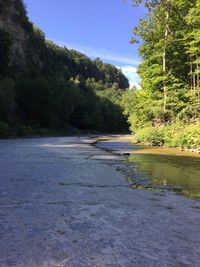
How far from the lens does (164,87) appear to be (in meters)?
27.6

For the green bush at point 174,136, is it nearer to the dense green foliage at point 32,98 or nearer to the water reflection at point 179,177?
the water reflection at point 179,177

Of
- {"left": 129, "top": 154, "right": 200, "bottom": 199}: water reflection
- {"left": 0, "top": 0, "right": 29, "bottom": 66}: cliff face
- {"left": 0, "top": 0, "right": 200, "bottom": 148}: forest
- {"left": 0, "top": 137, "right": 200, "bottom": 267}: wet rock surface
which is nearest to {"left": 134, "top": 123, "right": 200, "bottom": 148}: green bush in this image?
{"left": 0, "top": 0, "right": 200, "bottom": 148}: forest

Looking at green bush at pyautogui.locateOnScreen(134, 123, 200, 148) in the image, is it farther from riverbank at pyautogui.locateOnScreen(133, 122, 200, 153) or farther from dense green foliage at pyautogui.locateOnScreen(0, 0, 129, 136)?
dense green foliage at pyautogui.locateOnScreen(0, 0, 129, 136)

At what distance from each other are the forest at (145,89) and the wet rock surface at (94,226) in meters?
12.7

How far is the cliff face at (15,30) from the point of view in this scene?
213 ft

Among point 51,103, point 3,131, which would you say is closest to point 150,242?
point 3,131

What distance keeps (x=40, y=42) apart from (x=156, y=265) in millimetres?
100449

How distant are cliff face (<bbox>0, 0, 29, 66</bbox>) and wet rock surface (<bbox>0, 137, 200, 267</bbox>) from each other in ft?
205

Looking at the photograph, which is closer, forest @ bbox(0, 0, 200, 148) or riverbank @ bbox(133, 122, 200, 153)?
riverbank @ bbox(133, 122, 200, 153)

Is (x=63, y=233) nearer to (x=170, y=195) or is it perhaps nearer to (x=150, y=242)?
(x=150, y=242)

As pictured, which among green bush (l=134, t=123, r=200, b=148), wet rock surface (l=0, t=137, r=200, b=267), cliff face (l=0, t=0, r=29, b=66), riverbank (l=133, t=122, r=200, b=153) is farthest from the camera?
cliff face (l=0, t=0, r=29, b=66)

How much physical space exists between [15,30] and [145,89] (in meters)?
48.0

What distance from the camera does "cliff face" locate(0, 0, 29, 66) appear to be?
64.9 m

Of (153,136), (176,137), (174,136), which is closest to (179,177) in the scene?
(176,137)
